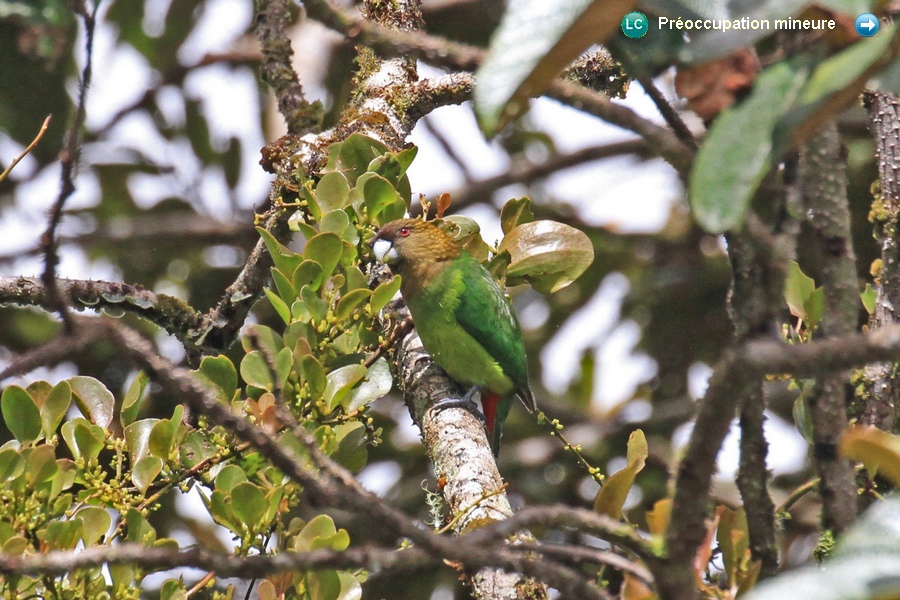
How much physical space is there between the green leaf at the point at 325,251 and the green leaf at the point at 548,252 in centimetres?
84

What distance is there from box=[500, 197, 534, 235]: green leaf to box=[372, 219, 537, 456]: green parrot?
0.50 meters

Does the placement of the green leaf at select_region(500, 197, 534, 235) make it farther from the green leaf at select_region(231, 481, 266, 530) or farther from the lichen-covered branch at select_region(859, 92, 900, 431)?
the green leaf at select_region(231, 481, 266, 530)

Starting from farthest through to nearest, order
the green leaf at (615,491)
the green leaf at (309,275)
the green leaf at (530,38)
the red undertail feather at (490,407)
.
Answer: the red undertail feather at (490,407), the green leaf at (309,275), the green leaf at (615,491), the green leaf at (530,38)

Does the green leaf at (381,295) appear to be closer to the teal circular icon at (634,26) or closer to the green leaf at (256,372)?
the green leaf at (256,372)

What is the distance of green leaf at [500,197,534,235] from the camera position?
3131 mm

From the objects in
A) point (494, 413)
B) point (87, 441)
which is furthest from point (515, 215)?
point (87, 441)

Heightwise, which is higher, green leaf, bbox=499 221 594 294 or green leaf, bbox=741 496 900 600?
green leaf, bbox=499 221 594 294

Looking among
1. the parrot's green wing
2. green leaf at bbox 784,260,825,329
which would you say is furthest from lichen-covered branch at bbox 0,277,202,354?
green leaf at bbox 784,260,825,329

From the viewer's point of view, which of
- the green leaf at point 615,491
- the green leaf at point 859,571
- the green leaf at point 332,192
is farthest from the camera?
the green leaf at point 332,192

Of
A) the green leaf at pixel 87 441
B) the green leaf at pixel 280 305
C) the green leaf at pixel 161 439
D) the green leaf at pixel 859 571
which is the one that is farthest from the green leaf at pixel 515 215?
the green leaf at pixel 859 571

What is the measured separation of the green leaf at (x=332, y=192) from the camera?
2634 millimetres

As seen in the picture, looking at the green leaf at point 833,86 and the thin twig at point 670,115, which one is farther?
the thin twig at point 670,115

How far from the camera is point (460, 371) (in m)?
→ 3.39

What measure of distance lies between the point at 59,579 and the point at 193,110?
4.39 metres
